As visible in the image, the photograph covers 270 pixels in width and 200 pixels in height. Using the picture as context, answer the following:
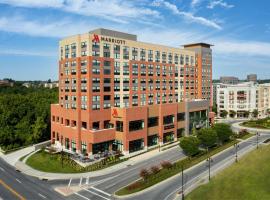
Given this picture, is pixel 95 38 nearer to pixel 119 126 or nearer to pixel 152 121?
pixel 119 126

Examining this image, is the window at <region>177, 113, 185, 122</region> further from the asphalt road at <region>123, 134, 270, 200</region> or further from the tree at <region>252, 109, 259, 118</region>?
the tree at <region>252, 109, 259, 118</region>

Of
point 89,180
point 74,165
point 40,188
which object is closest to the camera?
point 40,188

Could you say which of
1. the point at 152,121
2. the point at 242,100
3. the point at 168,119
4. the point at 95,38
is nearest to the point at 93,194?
the point at 152,121

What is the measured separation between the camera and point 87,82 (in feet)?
278

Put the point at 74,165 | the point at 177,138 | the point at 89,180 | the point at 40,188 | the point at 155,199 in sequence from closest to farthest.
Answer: the point at 155,199
the point at 40,188
the point at 89,180
the point at 74,165
the point at 177,138

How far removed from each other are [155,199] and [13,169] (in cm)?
4124

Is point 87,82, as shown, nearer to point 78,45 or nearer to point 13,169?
point 78,45

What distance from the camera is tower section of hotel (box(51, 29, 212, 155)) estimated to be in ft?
280

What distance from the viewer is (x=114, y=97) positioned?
91688 millimetres

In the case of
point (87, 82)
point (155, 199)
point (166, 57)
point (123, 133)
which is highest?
point (166, 57)

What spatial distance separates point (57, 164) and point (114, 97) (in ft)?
90.6

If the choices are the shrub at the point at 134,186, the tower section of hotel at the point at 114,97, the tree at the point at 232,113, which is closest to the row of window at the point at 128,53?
the tower section of hotel at the point at 114,97

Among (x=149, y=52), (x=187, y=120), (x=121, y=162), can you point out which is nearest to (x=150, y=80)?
(x=149, y=52)

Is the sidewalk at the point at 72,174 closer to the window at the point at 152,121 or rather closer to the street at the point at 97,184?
the street at the point at 97,184
